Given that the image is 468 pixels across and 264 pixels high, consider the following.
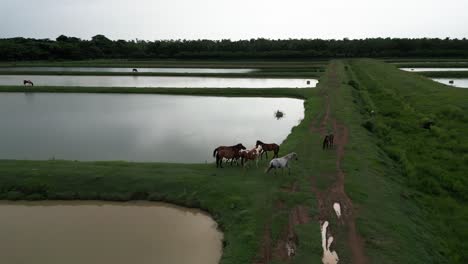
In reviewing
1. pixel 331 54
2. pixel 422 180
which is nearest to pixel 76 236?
pixel 422 180

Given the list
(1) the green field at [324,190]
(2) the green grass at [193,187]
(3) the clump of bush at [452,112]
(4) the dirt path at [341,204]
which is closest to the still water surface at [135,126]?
(1) the green field at [324,190]

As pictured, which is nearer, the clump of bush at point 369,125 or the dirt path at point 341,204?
the dirt path at point 341,204

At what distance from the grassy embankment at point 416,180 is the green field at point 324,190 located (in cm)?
4

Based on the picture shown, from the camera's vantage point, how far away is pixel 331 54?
84.6m

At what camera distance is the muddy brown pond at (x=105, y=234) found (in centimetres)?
903

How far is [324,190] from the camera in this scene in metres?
11.9

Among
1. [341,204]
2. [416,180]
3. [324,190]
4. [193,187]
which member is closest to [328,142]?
[416,180]

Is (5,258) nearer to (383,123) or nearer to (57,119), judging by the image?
(57,119)

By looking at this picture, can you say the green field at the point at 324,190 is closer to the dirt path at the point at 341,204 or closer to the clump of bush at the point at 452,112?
the dirt path at the point at 341,204

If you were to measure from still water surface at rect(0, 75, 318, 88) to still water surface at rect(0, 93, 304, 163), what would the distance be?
30.5 ft

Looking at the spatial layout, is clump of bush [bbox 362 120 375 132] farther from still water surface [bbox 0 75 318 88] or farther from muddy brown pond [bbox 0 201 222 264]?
still water surface [bbox 0 75 318 88]

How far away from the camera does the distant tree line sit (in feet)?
265

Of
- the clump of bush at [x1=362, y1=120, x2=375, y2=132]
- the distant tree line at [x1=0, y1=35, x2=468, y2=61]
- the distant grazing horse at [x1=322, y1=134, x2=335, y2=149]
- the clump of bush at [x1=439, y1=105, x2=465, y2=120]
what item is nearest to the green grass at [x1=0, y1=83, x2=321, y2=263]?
the distant grazing horse at [x1=322, y1=134, x2=335, y2=149]

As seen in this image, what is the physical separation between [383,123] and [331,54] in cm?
6780
